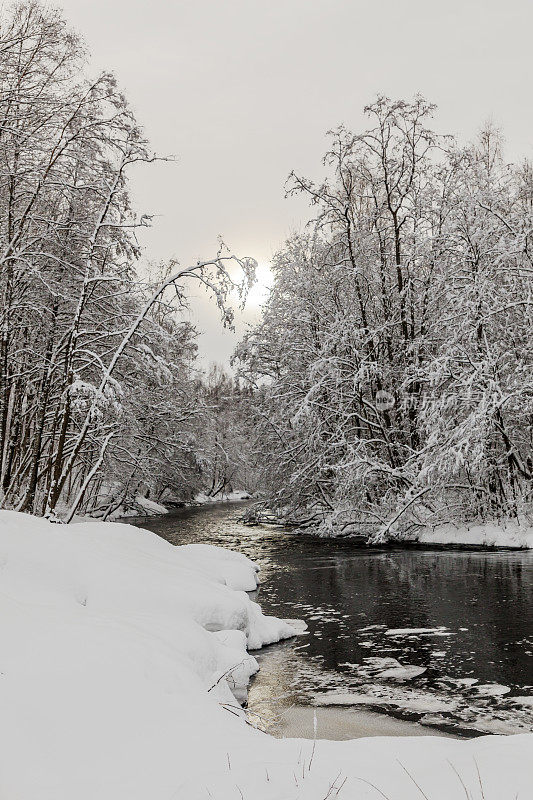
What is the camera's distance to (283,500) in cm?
2817

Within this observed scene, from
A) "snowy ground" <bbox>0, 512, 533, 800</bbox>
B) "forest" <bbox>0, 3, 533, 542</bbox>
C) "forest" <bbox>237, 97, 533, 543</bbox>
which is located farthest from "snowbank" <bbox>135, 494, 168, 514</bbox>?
"snowy ground" <bbox>0, 512, 533, 800</bbox>

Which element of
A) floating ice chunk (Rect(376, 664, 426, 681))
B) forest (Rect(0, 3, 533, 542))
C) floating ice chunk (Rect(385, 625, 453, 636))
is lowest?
floating ice chunk (Rect(376, 664, 426, 681))

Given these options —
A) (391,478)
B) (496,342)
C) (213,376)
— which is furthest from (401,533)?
(213,376)

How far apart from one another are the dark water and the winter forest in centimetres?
6

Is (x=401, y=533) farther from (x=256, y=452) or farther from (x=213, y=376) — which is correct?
(x=213, y=376)

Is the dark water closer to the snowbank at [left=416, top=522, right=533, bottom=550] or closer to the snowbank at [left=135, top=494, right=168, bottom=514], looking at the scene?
the snowbank at [left=416, top=522, right=533, bottom=550]

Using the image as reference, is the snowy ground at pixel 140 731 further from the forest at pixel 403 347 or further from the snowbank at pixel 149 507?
the snowbank at pixel 149 507

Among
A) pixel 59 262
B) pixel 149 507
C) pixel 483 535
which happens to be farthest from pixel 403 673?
pixel 149 507

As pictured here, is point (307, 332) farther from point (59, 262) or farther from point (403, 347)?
point (59, 262)

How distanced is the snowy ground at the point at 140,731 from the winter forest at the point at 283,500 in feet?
0.07

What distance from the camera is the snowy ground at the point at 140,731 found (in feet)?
10.4

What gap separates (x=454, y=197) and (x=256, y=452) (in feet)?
46.8

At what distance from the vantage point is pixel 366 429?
75.9 ft

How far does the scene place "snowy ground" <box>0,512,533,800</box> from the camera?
10.4 ft
